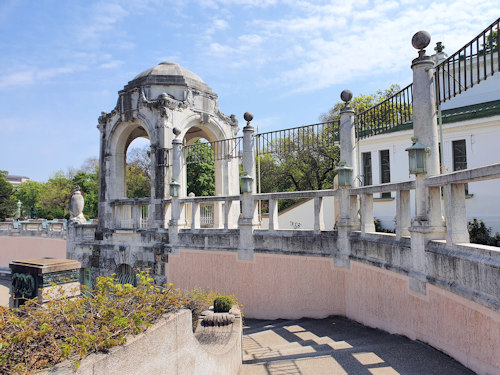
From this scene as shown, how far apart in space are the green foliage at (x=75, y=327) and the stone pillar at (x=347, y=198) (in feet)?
15.3

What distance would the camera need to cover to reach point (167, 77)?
1386 cm

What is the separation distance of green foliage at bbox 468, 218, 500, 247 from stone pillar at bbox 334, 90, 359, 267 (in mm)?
7068

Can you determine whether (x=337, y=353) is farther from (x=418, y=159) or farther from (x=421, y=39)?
(x=421, y=39)

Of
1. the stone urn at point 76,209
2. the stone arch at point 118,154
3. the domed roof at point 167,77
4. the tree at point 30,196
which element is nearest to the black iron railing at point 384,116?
the domed roof at point 167,77

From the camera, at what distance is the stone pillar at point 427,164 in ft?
18.6

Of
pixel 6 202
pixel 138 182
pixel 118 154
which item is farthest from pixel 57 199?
pixel 118 154

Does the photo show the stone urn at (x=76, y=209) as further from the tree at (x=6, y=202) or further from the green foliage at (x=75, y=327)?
the tree at (x=6, y=202)

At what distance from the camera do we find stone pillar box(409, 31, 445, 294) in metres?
5.68

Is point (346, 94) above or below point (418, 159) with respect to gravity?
above

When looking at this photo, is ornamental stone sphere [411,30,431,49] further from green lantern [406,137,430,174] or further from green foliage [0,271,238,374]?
green foliage [0,271,238,374]

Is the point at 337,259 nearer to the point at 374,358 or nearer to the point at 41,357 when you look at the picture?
the point at 374,358

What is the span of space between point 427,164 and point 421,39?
210 cm

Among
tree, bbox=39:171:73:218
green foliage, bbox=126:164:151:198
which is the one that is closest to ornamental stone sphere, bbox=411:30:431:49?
green foliage, bbox=126:164:151:198

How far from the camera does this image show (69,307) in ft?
13.5
